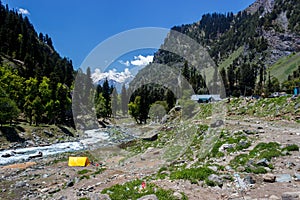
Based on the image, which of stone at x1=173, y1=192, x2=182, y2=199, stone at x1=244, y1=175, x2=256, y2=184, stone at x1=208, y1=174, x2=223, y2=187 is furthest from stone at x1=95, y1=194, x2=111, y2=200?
stone at x1=244, y1=175, x2=256, y2=184

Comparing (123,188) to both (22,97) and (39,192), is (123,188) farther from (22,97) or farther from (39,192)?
(22,97)

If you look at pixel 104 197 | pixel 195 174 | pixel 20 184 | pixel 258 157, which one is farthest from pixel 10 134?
pixel 258 157

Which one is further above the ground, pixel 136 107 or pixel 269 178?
pixel 136 107

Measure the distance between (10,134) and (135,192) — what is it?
3956 centimetres

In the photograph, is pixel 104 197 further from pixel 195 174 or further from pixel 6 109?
pixel 6 109

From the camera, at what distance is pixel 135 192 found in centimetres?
940

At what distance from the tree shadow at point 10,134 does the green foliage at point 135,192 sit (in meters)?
36.5

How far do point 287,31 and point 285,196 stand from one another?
770 ft

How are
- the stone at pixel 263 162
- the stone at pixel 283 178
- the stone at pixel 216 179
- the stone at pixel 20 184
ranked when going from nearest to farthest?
the stone at pixel 283 178, the stone at pixel 216 179, the stone at pixel 263 162, the stone at pixel 20 184

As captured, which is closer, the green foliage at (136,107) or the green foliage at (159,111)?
the green foliage at (159,111)

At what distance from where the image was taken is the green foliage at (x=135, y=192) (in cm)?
850

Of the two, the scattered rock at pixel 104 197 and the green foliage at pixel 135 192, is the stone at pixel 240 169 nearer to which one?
the green foliage at pixel 135 192

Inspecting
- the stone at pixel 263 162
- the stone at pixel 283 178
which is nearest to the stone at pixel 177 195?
the stone at pixel 283 178

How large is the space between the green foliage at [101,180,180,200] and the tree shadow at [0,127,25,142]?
36468mm
